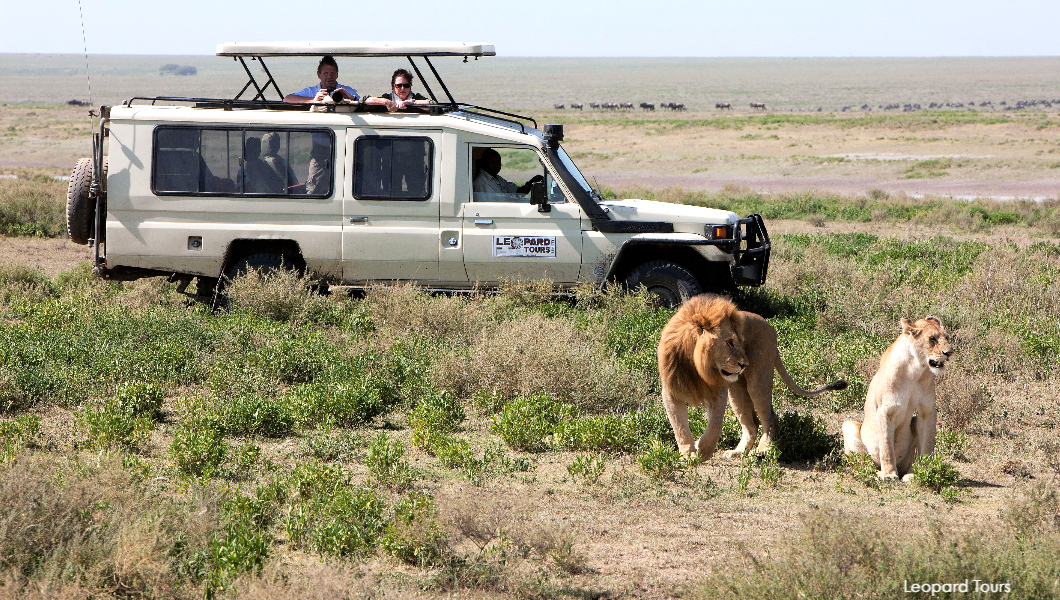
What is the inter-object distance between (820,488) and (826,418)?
144cm

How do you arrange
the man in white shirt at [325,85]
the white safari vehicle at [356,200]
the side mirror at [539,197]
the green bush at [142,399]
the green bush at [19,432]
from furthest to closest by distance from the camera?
the man in white shirt at [325,85] → the white safari vehicle at [356,200] → the side mirror at [539,197] → the green bush at [142,399] → the green bush at [19,432]

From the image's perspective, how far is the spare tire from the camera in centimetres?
889

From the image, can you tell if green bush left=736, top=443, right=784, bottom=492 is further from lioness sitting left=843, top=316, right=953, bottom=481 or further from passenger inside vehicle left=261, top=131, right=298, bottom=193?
passenger inside vehicle left=261, top=131, right=298, bottom=193

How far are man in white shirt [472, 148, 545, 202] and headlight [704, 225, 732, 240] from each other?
1602 millimetres

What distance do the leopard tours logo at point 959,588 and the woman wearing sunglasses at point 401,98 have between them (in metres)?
6.71

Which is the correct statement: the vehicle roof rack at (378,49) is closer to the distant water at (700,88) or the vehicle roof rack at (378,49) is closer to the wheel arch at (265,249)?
the wheel arch at (265,249)

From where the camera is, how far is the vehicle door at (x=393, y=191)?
8906mm

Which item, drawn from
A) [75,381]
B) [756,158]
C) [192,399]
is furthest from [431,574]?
[756,158]

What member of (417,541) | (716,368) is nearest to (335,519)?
(417,541)

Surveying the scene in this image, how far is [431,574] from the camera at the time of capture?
4.16 metres

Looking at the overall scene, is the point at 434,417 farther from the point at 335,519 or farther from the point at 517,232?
the point at 517,232

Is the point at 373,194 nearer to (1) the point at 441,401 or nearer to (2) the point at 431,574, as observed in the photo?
(1) the point at 441,401

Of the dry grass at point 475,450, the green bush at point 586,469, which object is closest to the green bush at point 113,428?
the dry grass at point 475,450

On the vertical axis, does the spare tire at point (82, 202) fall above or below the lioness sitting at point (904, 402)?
above
